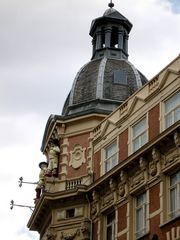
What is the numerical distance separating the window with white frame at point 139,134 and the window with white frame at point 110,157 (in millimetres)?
1895

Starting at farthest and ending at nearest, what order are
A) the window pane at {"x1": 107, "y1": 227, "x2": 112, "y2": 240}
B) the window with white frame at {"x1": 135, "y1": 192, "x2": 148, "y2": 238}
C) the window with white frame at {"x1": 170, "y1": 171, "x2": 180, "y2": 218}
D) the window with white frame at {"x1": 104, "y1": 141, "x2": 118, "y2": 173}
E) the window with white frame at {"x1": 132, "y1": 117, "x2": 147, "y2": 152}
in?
the window with white frame at {"x1": 104, "y1": 141, "x2": 118, "y2": 173}
the window pane at {"x1": 107, "y1": 227, "x2": 112, "y2": 240}
the window with white frame at {"x1": 132, "y1": 117, "x2": 147, "y2": 152}
the window with white frame at {"x1": 135, "y1": 192, "x2": 148, "y2": 238}
the window with white frame at {"x1": 170, "y1": 171, "x2": 180, "y2": 218}

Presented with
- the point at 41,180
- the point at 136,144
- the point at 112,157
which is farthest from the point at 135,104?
the point at 41,180

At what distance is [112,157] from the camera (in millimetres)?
41156

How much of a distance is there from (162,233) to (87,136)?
11580 mm

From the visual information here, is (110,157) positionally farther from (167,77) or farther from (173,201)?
(173,201)

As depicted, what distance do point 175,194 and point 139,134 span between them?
508cm

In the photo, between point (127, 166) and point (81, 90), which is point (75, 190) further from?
point (81, 90)

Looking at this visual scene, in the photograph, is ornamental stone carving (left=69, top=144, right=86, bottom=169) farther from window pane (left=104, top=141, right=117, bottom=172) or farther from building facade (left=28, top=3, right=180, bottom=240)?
window pane (left=104, top=141, right=117, bottom=172)

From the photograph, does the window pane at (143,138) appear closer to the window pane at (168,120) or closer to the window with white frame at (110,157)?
the window pane at (168,120)

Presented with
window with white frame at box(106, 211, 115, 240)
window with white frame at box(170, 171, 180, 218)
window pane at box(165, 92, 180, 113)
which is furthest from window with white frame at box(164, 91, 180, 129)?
window with white frame at box(106, 211, 115, 240)

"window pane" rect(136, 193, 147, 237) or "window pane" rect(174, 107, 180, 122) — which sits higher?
"window pane" rect(174, 107, 180, 122)

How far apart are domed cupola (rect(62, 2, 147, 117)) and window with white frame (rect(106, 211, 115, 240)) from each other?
7.61 m

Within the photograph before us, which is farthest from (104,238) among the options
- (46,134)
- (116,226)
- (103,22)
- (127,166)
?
(103,22)

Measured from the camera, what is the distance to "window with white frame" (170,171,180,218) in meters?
34.3
